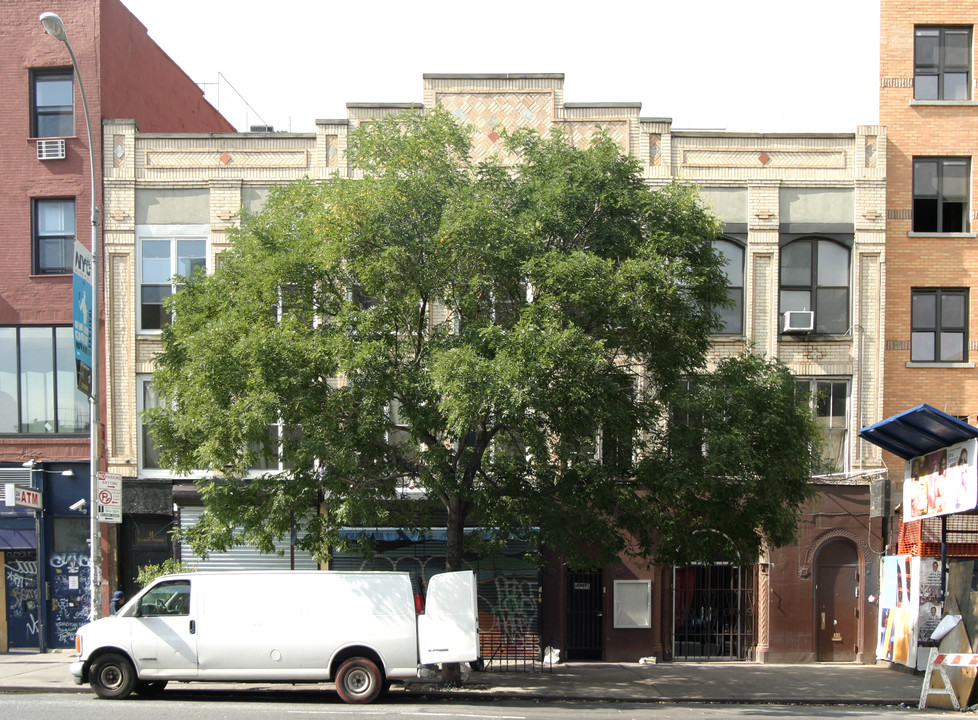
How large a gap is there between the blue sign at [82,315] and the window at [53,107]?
5.41 meters

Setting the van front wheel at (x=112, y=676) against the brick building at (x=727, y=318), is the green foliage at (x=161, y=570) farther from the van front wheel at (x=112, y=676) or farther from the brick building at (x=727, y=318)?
the brick building at (x=727, y=318)

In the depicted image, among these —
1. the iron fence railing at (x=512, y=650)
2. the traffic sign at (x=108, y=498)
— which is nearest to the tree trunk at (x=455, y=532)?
the iron fence railing at (x=512, y=650)

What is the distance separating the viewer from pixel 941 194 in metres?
22.1

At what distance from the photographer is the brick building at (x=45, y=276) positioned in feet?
70.8

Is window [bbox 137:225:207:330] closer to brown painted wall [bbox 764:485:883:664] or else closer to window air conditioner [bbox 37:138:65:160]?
window air conditioner [bbox 37:138:65:160]

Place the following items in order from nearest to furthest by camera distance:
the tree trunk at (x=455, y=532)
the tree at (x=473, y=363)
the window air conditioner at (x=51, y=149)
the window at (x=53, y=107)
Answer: the tree at (x=473, y=363)
the tree trunk at (x=455, y=532)
the window air conditioner at (x=51, y=149)
the window at (x=53, y=107)

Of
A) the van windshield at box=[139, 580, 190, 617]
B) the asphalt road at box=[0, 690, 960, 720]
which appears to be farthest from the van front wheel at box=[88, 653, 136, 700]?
the van windshield at box=[139, 580, 190, 617]

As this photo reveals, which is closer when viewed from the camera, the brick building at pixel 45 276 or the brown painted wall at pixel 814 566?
the brown painted wall at pixel 814 566

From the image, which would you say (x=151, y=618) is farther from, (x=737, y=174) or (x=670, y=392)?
(x=737, y=174)

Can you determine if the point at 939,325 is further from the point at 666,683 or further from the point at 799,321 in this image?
the point at 666,683

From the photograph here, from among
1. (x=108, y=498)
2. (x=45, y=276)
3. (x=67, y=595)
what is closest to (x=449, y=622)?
(x=108, y=498)

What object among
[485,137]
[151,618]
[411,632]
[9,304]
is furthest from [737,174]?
[9,304]

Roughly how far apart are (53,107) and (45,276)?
3.76 m

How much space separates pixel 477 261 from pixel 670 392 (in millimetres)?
3636
